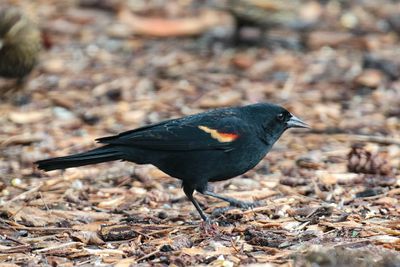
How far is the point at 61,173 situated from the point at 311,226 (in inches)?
91.8

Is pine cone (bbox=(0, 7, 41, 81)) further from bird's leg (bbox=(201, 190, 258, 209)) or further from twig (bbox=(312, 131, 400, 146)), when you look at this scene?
bird's leg (bbox=(201, 190, 258, 209))

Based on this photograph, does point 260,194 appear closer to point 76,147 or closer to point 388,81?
point 76,147

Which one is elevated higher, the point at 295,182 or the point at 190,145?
the point at 190,145

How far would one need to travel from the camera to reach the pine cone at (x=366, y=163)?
21.1 feet

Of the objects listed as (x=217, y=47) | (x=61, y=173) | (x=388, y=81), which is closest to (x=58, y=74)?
(x=217, y=47)

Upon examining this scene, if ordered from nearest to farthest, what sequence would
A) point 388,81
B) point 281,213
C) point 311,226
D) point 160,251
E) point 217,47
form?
point 160,251
point 311,226
point 281,213
point 388,81
point 217,47

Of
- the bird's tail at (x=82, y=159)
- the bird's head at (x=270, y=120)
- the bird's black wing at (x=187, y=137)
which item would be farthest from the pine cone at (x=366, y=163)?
the bird's tail at (x=82, y=159)

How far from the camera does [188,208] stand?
5.89 metres

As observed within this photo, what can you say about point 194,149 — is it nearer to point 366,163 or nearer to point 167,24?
point 366,163

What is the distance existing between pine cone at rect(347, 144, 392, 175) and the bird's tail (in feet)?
6.99

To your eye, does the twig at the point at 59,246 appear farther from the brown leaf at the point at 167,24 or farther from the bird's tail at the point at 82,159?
the brown leaf at the point at 167,24

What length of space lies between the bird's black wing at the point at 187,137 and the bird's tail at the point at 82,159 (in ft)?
0.21

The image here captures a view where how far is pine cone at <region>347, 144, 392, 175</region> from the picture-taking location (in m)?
6.43

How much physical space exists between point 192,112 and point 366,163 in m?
2.11
